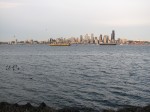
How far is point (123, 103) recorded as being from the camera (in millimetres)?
24484

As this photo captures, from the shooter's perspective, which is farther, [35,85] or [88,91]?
[35,85]

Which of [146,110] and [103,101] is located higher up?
[146,110]

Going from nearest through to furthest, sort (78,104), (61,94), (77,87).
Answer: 1. (78,104)
2. (61,94)
3. (77,87)

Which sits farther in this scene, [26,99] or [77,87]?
[77,87]

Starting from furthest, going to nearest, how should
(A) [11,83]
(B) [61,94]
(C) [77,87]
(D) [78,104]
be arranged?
(A) [11,83]
(C) [77,87]
(B) [61,94]
(D) [78,104]

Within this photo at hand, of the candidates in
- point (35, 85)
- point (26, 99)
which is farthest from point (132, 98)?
point (35, 85)

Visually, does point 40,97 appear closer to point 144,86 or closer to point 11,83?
point 11,83

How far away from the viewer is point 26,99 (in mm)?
26031

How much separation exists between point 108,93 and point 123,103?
5.02 m

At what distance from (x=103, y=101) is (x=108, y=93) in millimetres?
4097

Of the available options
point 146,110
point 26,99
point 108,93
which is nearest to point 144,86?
point 108,93

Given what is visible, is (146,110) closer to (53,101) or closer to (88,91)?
(53,101)

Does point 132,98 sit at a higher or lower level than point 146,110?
lower

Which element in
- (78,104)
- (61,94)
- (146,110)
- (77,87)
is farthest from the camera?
(77,87)
